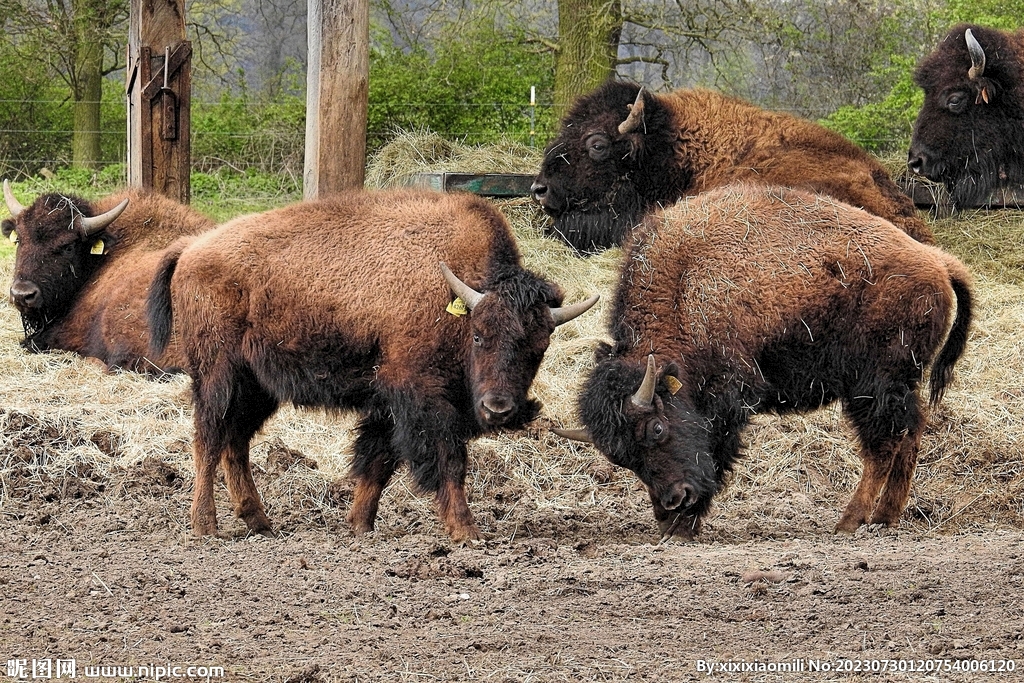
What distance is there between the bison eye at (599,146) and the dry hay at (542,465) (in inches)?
65.8

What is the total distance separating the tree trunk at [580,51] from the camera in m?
13.8

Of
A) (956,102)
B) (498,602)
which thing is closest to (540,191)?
(956,102)

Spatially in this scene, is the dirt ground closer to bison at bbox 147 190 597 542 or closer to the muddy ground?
the muddy ground

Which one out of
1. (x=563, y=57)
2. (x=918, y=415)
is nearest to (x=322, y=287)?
(x=918, y=415)

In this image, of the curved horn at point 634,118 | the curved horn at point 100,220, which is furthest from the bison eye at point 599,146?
the curved horn at point 100,220

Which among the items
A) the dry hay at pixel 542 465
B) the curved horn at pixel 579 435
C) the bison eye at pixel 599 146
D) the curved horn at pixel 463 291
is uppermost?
the bison eye at pixel 599 146

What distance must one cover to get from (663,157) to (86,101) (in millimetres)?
12300

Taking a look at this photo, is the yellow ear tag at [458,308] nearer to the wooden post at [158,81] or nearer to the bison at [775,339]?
the bison at [775,339]

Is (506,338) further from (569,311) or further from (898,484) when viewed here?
(898,484)

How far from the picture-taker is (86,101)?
19.0m

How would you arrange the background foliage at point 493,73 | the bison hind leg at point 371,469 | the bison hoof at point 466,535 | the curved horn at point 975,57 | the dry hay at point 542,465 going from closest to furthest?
the bison hoof at point 466,535
the bison hind leg at point 371,469
the dry hay at point 542,465
the curved horn at point 975,57
the background foliage at point 493,73

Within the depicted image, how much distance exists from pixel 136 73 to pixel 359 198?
379cm

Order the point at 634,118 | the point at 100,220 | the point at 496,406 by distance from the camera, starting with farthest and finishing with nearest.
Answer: the point at 100,220 < the point at 634,118 < the point at 496,406

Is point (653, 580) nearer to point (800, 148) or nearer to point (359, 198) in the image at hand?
point (359, 198)
